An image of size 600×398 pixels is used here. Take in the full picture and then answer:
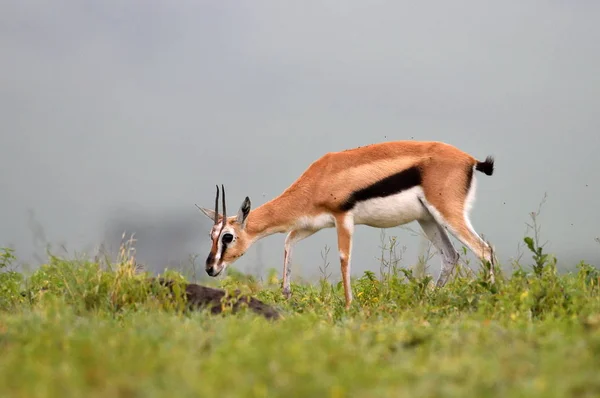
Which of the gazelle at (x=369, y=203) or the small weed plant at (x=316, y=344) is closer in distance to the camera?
the small weed plant at (x=316, y=344)

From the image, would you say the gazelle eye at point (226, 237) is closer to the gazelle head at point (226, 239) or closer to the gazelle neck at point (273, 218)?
the gazelle head at point (226, 239)

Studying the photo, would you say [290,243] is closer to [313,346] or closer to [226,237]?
[226,237]

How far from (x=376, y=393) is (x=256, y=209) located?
26.4ft

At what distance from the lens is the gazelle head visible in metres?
11.1

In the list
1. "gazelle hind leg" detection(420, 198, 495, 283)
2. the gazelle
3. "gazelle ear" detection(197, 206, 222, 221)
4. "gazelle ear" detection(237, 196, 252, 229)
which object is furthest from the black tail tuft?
"gazelle ear" detection(197, 206, 222, 221)

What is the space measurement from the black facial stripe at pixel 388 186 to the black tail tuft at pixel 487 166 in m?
0.85

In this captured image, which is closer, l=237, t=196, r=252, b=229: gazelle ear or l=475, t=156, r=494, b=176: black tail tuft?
l=475, t=156, r=494, b=176: black tail tuft

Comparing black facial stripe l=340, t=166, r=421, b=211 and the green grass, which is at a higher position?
black facial stripe l=340, t=166, r=421, b=211

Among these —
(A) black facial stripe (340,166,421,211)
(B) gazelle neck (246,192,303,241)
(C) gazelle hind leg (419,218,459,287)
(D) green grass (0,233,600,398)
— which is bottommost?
(D) green grass (0,233,600,398)

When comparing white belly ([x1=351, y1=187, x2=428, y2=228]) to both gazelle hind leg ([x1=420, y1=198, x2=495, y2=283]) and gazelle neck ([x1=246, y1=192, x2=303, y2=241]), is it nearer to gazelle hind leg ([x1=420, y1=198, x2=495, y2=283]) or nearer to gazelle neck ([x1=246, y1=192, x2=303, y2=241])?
gazelle hind leg ([x1=420, y1=198, x2=495, y2=283])

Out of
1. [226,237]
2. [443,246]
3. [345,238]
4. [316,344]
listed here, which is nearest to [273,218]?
[226,237]

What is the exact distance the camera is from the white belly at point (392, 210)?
1045 cm

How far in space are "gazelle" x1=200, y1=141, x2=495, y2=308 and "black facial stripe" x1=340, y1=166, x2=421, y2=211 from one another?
0.01 metres

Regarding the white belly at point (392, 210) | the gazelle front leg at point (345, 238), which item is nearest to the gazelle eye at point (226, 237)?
the gazelle front leg at point (345, 238)
